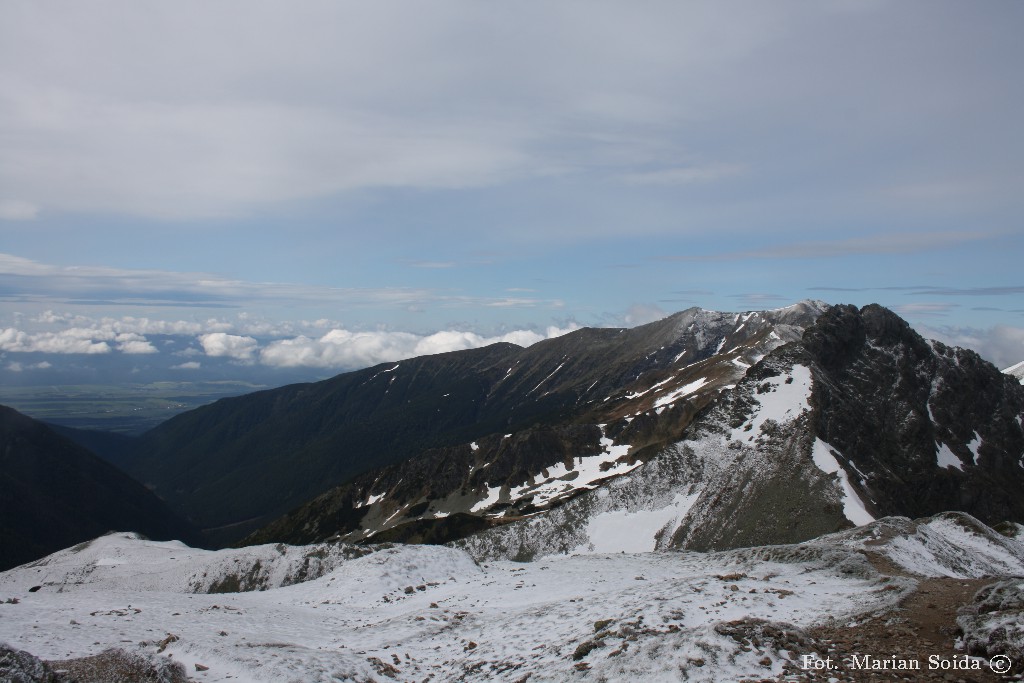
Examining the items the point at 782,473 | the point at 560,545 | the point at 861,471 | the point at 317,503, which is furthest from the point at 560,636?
the point at 317,503

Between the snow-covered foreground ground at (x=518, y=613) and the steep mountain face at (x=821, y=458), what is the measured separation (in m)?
29.7

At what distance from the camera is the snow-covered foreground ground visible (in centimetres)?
1691

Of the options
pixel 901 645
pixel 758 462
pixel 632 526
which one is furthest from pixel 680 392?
pixel 901 645

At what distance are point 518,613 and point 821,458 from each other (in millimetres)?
65138

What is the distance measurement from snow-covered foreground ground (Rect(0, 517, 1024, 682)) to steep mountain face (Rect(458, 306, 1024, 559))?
97.5 feet

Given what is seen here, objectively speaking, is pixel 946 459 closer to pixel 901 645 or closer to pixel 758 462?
pixel 758 462

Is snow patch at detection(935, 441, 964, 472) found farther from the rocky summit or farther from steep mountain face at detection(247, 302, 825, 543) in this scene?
steep mountain face at detection(247, 302, 825, 543)

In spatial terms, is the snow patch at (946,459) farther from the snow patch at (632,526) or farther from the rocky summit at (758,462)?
the snow patch at (632,526)

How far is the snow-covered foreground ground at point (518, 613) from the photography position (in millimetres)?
16906

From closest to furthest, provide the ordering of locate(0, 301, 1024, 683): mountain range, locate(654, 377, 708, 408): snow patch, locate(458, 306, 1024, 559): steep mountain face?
locate(0, 301, 1024, 683): mountain range, locate(458, 306, 1024, 559): steep mountain face, locate(654, 377, 708, 408): snow patch

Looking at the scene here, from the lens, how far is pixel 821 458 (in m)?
75.1

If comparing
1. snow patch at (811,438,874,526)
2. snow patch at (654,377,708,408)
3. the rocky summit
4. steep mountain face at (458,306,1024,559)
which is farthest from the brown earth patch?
snow patch at (654,377,708,408)

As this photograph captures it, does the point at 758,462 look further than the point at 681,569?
Yes

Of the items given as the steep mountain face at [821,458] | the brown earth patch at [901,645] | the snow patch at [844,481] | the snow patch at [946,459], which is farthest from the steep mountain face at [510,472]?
the brown earth patch at [901,645]
